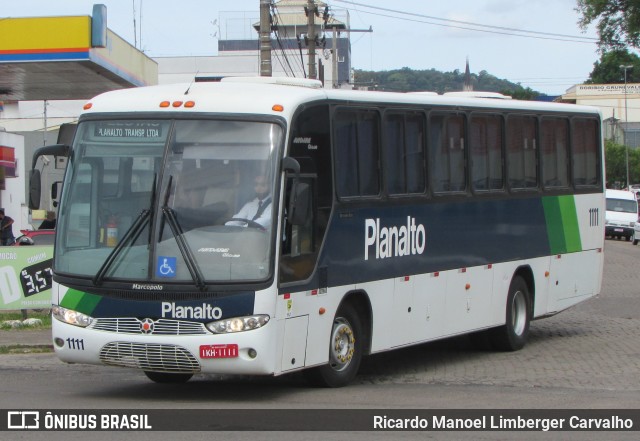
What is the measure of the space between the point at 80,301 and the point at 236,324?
1599 millimetres

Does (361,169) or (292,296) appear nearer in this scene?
(292,296)

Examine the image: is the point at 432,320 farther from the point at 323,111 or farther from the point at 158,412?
the point at 158,412

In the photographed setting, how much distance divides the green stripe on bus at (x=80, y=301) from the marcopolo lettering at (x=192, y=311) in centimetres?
74

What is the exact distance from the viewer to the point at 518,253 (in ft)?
50.5

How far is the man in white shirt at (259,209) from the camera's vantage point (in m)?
10.3

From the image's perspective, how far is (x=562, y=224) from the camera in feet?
54.2

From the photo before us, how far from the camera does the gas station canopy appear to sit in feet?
81.4

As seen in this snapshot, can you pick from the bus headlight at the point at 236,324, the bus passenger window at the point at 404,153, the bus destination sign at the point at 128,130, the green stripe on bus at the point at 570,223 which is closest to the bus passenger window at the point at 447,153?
the bus passenger window at the point at 404,153

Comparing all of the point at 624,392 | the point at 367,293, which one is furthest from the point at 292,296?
the point at 624,392

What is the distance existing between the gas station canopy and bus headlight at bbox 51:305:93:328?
48.9 ft

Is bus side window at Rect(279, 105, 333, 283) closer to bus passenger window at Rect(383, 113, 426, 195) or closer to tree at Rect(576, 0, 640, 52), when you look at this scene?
bus passenger window at Rect(383, 113, 426, 195)

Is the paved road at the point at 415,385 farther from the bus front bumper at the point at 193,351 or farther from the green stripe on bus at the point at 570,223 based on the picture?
the green stripe on bus at the point at 570,223

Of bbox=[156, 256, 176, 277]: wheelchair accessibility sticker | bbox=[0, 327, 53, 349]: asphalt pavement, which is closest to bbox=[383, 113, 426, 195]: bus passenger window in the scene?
bbox=[156, 256, 176, 277]: wheelchair accessibility sticker

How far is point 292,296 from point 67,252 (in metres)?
2.23
